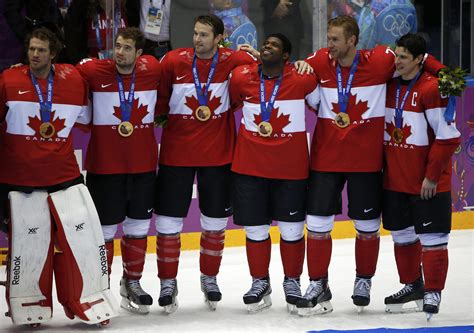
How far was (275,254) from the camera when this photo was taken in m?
8.59

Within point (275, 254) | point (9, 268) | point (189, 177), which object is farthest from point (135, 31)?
point (275, 254)

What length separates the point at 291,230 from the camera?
6.88 meters

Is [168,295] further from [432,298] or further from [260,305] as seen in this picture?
[432,298]

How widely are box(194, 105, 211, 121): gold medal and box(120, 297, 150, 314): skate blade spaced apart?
1.11 meters

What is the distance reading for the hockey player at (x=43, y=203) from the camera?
21.1 ft

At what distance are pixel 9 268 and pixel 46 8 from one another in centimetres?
223

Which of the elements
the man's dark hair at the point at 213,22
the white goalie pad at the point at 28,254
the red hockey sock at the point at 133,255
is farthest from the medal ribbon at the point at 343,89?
the white goalie pad at the point at 28,254

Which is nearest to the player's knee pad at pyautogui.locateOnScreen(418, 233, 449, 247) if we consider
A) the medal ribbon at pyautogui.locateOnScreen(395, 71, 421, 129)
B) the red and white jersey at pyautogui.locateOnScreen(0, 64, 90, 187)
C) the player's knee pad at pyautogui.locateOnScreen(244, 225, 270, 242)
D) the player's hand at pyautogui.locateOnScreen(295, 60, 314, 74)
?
the medal ribbon at pyautogui.locateOnScreen(395, 71, 421, 129)

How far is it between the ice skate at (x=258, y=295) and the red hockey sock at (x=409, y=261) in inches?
29.8

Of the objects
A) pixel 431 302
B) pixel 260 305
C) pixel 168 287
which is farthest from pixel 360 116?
pixel 168 287

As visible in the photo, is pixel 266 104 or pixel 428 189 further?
pixel 266 104

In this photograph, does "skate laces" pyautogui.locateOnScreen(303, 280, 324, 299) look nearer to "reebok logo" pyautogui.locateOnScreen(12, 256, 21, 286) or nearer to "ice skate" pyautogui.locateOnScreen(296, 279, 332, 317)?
"ice skate" pyautogui.locateOnScreen(296, 279, 332, 317)

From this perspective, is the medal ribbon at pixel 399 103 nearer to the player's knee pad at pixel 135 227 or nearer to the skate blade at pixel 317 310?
the skate blade at pixel 317 310

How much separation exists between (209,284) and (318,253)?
67 cm
